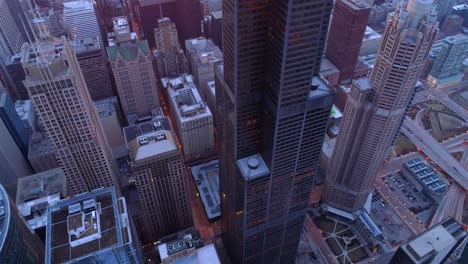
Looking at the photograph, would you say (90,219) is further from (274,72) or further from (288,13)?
(288,13)

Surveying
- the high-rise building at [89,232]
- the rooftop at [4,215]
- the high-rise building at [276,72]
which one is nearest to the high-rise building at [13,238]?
the rooftop at [4,215]

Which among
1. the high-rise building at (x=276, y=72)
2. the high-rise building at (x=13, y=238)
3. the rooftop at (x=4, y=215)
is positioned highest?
the high-rise building at (x=276, y=72)

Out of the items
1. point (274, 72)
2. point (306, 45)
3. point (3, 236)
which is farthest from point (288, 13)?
point (3, 236)

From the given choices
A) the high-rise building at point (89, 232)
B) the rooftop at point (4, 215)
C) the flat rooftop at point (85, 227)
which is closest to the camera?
the rooftop at point (4, 215)

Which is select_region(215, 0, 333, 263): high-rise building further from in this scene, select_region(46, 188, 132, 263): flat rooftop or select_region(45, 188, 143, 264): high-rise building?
select_region(45, 188, 143, 264): high-rise building

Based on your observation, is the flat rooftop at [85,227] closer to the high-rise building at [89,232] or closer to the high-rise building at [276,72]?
the high-rise building at [89,232]
